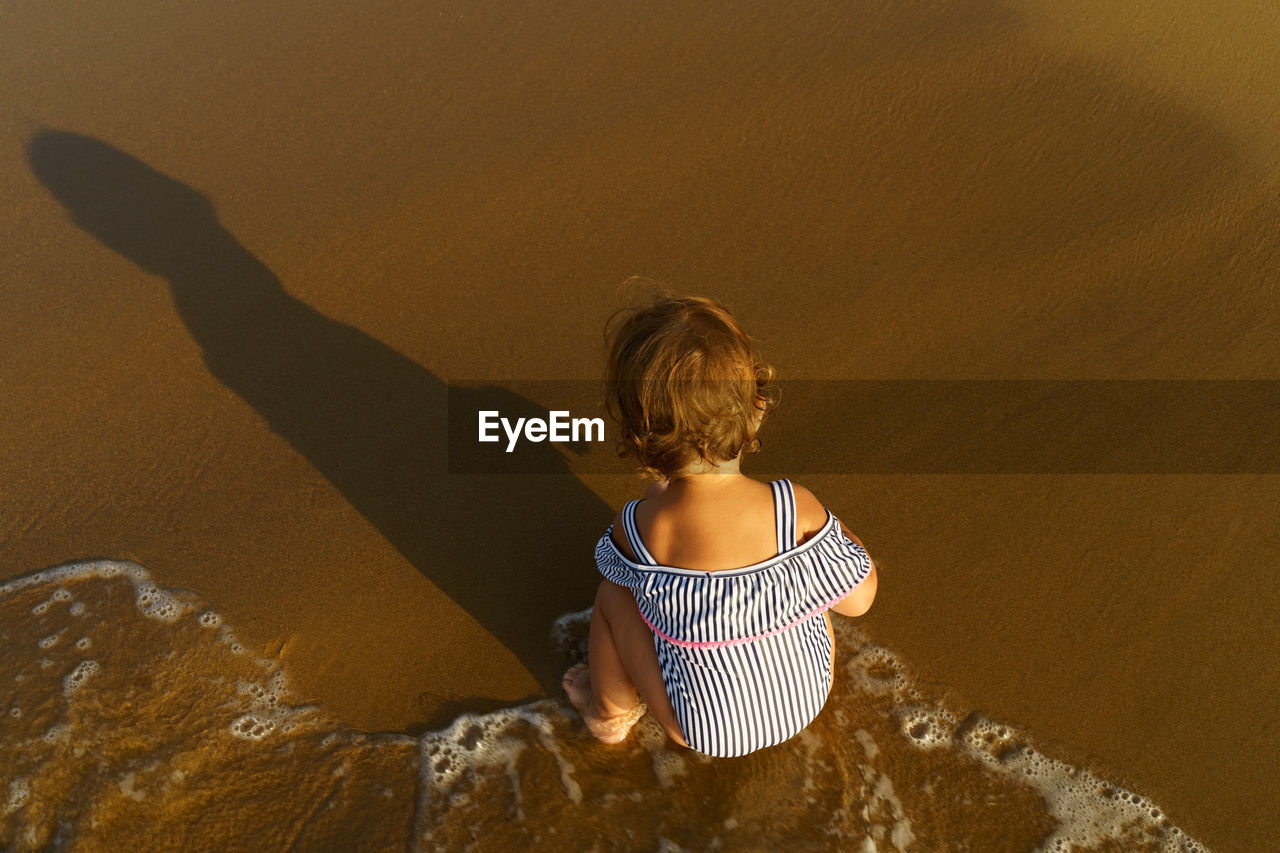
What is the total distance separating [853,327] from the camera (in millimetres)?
2811

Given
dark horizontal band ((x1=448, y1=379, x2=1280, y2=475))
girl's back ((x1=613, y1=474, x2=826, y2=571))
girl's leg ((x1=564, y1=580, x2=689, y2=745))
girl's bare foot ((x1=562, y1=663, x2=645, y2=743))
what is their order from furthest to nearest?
dark horizontal band ((x1=448, y1=379, x2=1280, y2=475))
girl's bare foot ((x1=562, y1=663, x2=645, y2=743))
girl's leg ((x1=564, y1=580, x2=689, y2=745))
girl's back ((x1=613, y1=474, x2=826, y2=571))

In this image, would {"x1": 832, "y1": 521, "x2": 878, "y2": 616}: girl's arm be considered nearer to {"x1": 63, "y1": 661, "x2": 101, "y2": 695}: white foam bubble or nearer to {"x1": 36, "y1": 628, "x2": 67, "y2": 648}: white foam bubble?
{"x1": 63, "y1": 661, "x2": 101, "y2": 695}: white foam bubble

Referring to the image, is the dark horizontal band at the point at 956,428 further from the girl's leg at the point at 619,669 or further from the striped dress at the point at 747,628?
the striped dress at the point at 747,628

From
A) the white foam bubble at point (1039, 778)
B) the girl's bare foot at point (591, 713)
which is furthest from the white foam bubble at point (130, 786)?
the white foam bubble at point (1039, 778)

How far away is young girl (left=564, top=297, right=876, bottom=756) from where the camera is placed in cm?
162

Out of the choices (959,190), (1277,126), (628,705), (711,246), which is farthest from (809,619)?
(1277,126)

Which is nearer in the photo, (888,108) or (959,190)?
(959,190)

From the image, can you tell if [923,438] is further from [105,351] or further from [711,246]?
[105,351]

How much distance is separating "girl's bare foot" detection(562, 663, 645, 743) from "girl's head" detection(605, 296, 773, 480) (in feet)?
2.53

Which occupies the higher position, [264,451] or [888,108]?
[888,108]

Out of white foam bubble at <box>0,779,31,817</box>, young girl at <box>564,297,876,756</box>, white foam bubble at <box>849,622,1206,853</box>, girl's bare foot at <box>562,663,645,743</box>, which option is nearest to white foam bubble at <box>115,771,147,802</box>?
white foam bubble at <box>0,779,31,817</box>

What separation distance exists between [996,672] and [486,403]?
166cm

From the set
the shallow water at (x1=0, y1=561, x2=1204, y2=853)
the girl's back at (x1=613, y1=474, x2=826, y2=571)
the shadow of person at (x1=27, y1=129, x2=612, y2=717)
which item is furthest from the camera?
the shadow of person at (x1=27, y1=129, x2=612, y2=717)

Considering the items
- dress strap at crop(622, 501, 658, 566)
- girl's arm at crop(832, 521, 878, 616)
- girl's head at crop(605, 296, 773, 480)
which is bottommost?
girl's arm at crop(832, 521, 878, 616)
